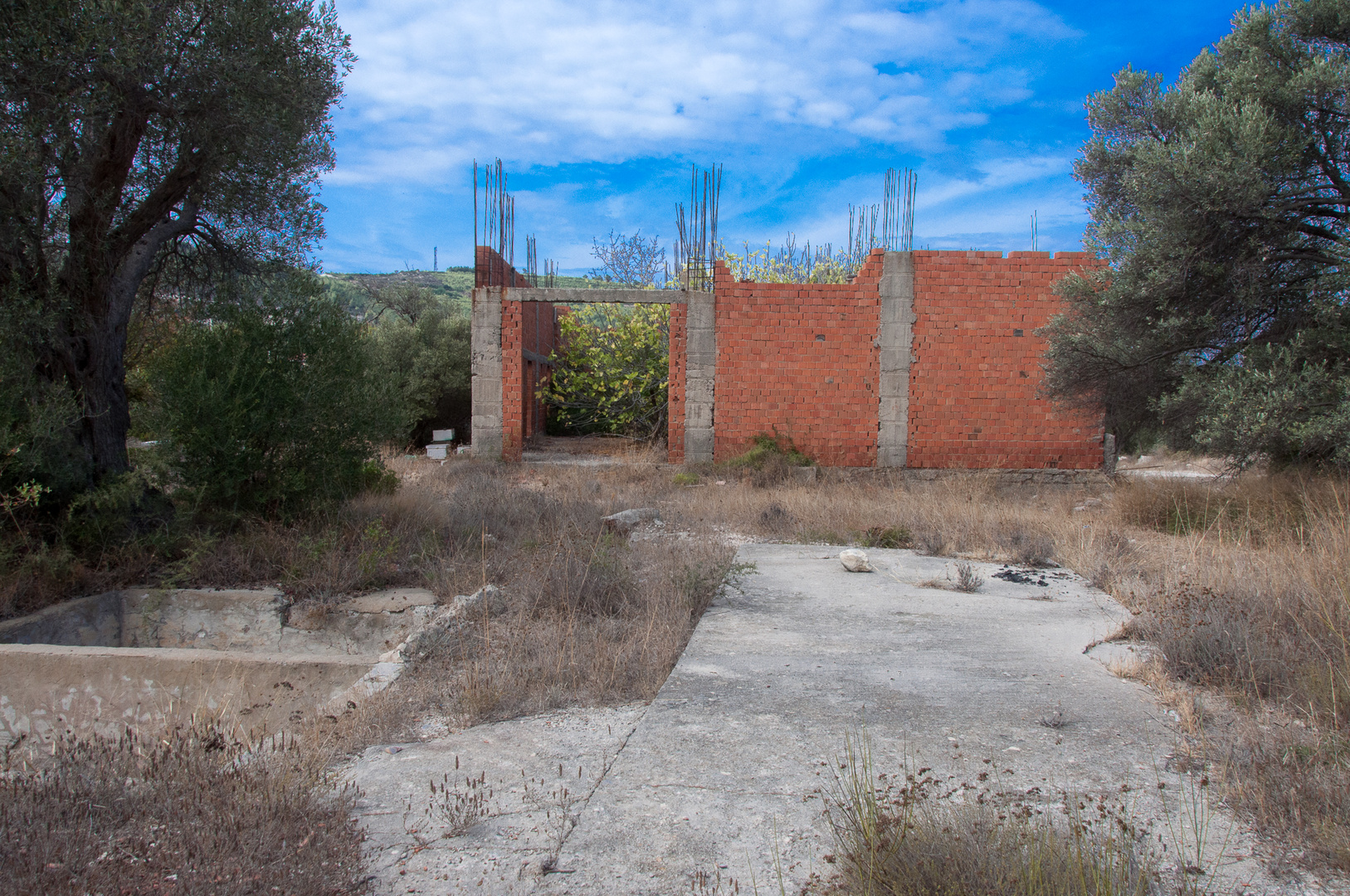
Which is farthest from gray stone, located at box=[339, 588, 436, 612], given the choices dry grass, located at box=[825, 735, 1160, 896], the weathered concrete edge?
the weathered concrete edge

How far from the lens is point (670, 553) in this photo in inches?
273

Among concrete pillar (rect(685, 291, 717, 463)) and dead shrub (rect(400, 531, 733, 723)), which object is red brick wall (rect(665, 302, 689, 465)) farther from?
dead shrub (rect(400, 531, 733, 723))

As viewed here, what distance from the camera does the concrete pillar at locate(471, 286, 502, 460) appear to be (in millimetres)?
14914

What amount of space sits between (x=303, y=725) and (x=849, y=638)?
307 centimetres

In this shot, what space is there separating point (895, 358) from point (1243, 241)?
18.7 ft

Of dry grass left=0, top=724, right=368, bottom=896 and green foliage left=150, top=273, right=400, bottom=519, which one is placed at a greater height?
green foliage left=150, top=273, right=400, bottom=519

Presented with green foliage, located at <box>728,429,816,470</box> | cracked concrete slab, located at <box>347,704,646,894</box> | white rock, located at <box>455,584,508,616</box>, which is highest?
green foliage, located at <box>728,429,816,470</box>

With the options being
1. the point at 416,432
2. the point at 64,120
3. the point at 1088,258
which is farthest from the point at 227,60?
the point at 416,432

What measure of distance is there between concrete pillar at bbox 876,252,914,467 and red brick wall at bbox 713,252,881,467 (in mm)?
152

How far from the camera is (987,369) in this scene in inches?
548

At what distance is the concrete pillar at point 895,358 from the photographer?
13.9 meters

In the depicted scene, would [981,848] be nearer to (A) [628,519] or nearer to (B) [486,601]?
(B) [486,601]

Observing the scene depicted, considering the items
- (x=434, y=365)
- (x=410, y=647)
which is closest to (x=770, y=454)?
(x=410, y=647)

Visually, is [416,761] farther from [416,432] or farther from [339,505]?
[416,432]
